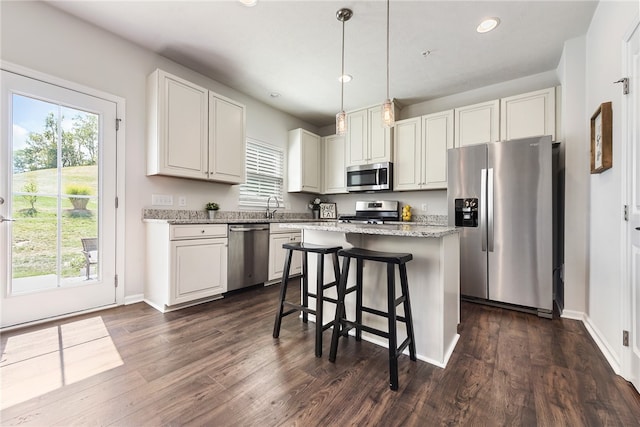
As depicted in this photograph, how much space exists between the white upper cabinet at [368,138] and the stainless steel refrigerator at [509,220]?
1075 millimetres

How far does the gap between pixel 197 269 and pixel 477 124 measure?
3.69 metres

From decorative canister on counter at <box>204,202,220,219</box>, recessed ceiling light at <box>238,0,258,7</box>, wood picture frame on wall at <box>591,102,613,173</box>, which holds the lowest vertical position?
decorative canister on counter at <box>204,202,220,219</box>

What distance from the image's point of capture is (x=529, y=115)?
3.03 m

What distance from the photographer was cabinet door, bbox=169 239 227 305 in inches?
104

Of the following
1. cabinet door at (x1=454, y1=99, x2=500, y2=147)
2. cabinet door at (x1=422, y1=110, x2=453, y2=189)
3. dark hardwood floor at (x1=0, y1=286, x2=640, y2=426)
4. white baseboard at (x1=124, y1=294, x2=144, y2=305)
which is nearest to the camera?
dark hardwood floor at (x1=0, y1=286, x2=640, y2=426)

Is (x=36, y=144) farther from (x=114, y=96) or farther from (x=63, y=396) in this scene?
(x=63, y=396)

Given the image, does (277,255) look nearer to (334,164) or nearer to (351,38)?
(334,164)

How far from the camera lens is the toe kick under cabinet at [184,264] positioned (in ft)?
8.54

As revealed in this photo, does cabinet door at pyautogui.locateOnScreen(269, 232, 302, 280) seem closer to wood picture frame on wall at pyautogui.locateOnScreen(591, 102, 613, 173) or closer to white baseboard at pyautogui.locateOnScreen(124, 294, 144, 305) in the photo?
white baseboard at pyautogui.locateOnScreen(124, 294, 144, 305)

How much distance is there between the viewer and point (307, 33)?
2562 millimetres

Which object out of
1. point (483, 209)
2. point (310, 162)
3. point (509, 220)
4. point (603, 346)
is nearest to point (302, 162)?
point (310, 162)

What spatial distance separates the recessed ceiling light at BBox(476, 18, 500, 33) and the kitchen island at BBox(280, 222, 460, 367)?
77.1 inches

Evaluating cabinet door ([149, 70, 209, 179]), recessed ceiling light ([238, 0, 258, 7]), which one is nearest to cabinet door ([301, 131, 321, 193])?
cabinet door ([149, 70, 209, 179])

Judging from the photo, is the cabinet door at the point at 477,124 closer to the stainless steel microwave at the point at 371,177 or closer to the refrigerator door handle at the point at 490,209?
the refrigerator door handle at the point at 490,209
